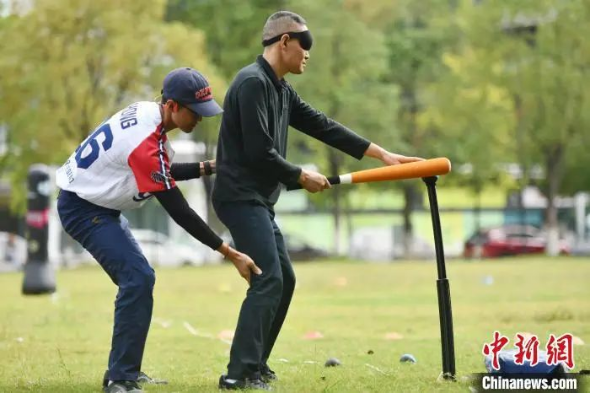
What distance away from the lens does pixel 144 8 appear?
42.8 metres

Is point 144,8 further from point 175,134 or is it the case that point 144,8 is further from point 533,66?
point 533,66

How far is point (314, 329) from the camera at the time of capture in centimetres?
1400

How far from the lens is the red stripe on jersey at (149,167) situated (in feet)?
25.0

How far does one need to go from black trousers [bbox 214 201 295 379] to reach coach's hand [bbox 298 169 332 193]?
0.37 metres

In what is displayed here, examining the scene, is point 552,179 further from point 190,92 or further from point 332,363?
point 190,92

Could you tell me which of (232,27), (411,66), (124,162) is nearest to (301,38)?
(124,162)

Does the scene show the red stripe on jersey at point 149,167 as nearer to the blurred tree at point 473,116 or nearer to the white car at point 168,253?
the blurred tree at point 473,116

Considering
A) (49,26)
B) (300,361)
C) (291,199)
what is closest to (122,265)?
(300,361)

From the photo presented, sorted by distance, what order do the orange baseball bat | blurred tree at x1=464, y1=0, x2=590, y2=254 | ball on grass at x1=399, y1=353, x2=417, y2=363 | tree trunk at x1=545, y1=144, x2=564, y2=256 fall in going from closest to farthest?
the orange baseball bat, ball on grass at x1=399, y1=353, x2=417, y2=363, blurred tree at x1=464, y1=0, x2=590, y2=254, tree trunk at x1=545, y1=144, x2=564, y2=256

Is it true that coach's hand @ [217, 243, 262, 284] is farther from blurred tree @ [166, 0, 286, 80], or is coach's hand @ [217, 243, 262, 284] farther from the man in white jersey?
blurred tree @ [166, 0, 286, 80]

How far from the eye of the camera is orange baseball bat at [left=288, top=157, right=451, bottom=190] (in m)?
7.74

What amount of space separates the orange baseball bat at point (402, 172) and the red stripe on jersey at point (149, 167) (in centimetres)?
105

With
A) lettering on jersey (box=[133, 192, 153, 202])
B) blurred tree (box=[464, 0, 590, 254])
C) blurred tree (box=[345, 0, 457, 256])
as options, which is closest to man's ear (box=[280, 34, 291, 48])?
lettering on jersey (box=[133, 192, 153, 202])

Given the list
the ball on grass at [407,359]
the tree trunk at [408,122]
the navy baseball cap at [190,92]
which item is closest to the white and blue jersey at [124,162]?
the navy baseball cap at [190,92]
